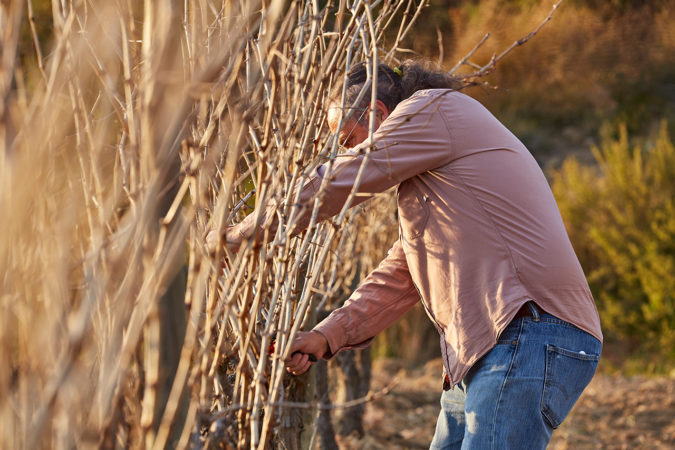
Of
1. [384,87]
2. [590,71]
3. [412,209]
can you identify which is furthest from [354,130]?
[590,71]

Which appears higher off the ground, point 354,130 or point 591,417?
point 354,130

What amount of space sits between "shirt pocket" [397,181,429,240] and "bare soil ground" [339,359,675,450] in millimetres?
2795

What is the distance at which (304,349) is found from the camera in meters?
1.91

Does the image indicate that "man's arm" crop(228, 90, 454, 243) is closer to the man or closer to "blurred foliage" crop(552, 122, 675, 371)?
the man

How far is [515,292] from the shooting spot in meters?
1.77

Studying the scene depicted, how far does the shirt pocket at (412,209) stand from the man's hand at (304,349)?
363 mm

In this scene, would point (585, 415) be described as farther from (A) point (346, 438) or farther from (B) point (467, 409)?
(B) point (467, 409)

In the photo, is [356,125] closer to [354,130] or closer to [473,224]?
[354,130]

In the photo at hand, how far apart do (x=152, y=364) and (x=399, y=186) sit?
3.50ft

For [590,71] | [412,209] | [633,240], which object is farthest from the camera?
[590,71]

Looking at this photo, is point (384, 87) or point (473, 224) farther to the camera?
point (384, 87)

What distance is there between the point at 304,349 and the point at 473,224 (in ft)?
1.78

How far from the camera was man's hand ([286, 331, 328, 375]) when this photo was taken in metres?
1.87

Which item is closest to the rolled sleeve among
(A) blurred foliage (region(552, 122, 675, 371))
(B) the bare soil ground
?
(B) the bare soil ground
